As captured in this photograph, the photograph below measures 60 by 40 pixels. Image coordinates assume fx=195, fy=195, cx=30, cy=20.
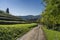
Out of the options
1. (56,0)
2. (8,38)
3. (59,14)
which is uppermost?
(56,0)

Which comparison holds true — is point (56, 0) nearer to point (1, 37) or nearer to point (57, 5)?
point (57, 5)

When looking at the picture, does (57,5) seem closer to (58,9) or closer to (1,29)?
(58,9)

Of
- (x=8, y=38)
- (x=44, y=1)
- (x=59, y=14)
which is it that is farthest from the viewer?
(x=44, y=1)

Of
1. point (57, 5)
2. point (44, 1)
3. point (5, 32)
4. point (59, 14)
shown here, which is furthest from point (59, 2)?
point (44, 1)

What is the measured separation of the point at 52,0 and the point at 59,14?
81.7 inches

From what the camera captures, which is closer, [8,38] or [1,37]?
[1,37]

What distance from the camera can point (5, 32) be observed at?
74.7ft

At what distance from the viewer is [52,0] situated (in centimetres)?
2506

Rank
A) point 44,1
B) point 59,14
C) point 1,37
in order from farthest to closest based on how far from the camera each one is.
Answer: point 44,1, point 59,14, point 1,37

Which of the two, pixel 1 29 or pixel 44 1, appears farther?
pixel 44 1

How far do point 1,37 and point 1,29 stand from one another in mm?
2128

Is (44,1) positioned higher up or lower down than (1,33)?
higher up

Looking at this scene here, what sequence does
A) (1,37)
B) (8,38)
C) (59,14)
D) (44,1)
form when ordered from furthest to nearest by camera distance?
(44,1)
(59,14)
(8,38)
(1,37)

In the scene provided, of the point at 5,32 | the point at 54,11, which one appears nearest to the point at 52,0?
the point at 54,11
